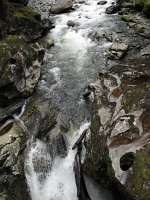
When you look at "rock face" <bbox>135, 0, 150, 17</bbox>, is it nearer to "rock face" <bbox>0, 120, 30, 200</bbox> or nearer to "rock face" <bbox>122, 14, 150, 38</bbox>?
"rock face" <bbox>122, 14, 150, 38</bbox>

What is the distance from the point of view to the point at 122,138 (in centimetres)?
941

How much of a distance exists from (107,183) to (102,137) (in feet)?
4.34

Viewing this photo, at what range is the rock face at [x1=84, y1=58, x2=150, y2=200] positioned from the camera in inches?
334

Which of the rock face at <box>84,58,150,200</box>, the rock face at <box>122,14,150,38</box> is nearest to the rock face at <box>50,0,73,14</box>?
the rock face at <box>122,14,150,38</box>

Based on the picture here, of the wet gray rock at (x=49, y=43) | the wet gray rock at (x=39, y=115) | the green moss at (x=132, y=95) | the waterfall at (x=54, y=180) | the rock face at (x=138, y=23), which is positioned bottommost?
the waterfall at (x=54, y=180)

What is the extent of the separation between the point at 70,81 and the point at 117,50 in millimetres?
3192

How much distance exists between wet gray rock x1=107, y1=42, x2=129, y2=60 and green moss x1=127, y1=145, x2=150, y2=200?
7908 mm

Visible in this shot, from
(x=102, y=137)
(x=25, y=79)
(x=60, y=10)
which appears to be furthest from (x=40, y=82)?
(x=60, y=10)

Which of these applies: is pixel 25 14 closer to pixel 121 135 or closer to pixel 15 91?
pixel 15 91

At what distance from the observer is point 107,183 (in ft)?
30.4

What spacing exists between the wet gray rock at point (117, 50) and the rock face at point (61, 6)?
6273mm

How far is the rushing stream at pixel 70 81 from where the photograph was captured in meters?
10.9

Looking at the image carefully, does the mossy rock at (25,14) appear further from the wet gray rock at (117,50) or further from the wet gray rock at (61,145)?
the wet gray rock at (61,145)

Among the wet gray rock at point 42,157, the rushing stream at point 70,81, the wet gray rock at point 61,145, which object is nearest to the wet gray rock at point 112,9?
the rushing stream at point 70,81
